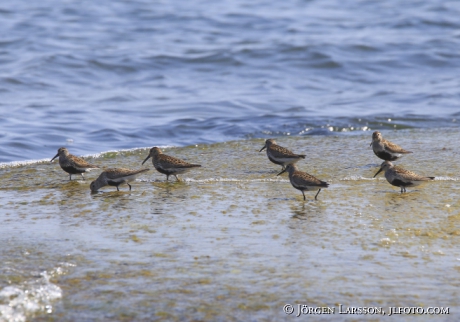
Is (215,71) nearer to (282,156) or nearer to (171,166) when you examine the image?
(282,156)

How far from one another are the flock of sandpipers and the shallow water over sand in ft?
0.56

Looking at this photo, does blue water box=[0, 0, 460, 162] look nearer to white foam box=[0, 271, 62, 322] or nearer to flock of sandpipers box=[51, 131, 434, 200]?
flock of sandpipers box=[51, 131, 434, 200]

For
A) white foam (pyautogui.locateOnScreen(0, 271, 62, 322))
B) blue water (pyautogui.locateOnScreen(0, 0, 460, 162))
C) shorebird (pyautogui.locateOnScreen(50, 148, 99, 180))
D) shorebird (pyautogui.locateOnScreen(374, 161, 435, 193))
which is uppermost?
white foam (pyautogui.locateOnScreen(0, 271, 62, 322))

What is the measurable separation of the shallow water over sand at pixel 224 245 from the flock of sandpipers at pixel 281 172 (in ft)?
0.56

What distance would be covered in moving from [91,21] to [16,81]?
873cm

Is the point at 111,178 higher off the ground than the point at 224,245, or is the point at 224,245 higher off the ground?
the point at 224,245

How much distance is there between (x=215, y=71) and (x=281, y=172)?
40.7 ft

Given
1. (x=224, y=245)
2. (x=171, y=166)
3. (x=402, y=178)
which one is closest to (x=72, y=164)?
(x=171, y=166)

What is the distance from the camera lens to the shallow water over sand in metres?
5.25

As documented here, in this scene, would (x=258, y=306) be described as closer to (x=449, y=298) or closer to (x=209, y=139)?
(x=449, y=298)

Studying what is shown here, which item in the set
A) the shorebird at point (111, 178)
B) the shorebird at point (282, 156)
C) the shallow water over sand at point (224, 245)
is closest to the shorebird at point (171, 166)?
the shallow water over sand at point (224, 245)

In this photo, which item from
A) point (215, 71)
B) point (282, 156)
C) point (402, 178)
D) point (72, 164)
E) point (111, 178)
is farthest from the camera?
point (215, 71)

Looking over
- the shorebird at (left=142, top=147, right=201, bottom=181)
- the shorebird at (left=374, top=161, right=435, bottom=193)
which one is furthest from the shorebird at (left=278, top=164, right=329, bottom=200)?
the shorebird at (left=142, top=147, right=201, bottom=181)

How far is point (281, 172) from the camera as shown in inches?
372
